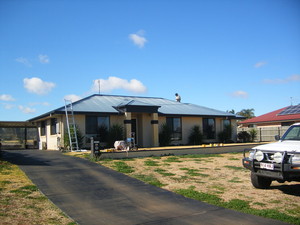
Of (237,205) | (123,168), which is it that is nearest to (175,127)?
(123,168)

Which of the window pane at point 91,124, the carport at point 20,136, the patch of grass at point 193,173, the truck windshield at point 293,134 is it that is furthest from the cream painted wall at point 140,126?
the truck windshield at point 293,134

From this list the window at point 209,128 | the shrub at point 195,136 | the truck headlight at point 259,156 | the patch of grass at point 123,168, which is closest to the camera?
the truck headlight at point 259,156

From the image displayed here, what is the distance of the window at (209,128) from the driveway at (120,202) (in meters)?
15.3

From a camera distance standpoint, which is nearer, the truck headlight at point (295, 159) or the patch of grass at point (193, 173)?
the truck headlight at point (295, 159)

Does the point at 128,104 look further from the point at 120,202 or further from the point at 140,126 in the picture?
the point at 120,202

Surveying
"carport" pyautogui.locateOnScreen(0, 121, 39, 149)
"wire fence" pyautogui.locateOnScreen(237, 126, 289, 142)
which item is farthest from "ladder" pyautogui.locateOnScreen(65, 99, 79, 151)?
"wire fence" pyautogui.locateOnScreen(237, 126, 289, 142)

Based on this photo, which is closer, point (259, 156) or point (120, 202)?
point (120, 202)

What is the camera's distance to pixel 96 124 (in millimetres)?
20297

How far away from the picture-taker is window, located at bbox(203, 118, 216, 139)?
25.0m

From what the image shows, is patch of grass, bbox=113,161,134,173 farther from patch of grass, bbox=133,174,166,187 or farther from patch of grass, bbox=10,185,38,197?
patch of grass, bbox=10,185,38,197

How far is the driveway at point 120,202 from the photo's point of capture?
5.84m

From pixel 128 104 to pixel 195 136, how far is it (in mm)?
6488

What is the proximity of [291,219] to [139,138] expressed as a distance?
54.0ft

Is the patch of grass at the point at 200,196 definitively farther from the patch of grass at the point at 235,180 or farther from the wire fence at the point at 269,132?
the wire fence at the point at 269,132
